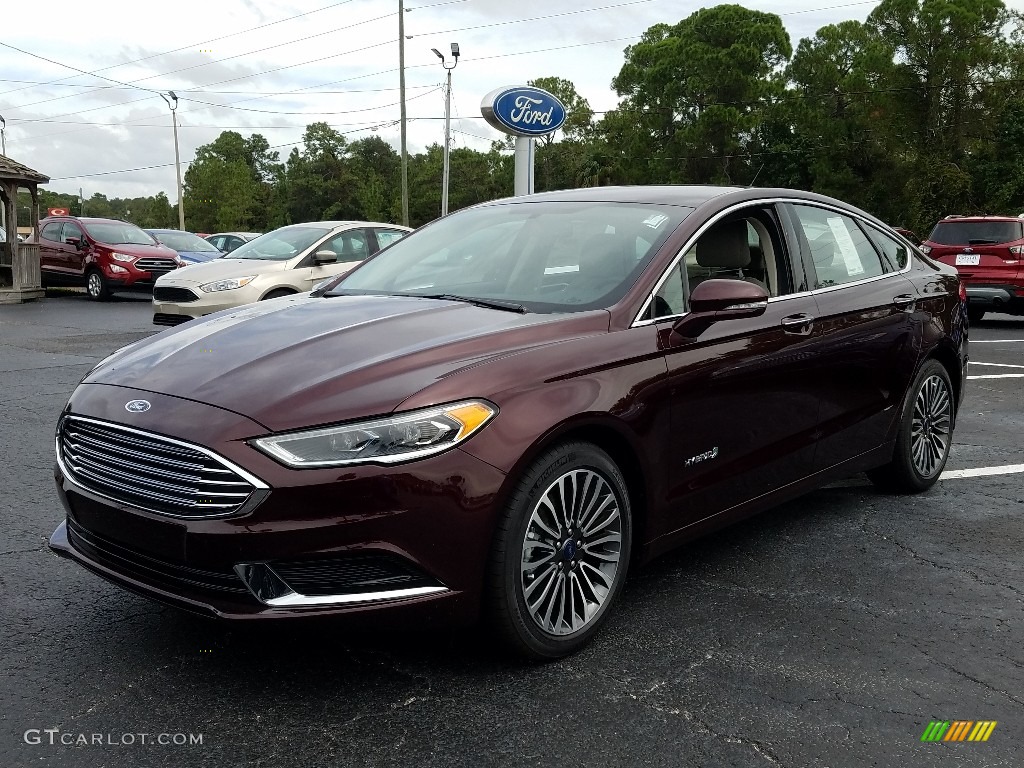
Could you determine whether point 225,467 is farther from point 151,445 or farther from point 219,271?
point 219,271

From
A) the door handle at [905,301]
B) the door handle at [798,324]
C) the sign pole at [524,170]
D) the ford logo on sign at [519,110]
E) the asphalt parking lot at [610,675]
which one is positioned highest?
the ford logo on sign at [519,110]

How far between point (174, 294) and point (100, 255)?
10.4 m

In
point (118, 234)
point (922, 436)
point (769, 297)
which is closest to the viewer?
point (769, 297)

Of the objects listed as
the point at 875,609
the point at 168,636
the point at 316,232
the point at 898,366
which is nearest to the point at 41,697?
the point at 168,636

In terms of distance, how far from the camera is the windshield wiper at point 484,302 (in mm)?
3763

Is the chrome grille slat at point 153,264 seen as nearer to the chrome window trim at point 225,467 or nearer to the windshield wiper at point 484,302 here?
the windshield wiper at point 484,302

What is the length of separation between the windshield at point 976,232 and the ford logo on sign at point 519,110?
662 cm

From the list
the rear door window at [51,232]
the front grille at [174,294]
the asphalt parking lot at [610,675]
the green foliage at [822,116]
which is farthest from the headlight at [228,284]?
the green foliage at [822,116]

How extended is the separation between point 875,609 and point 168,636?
2649mm

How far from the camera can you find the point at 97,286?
21469 mm

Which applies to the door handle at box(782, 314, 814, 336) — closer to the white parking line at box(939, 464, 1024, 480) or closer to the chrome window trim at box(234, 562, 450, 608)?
the white parking line at box(939, 464, 1024, 480)

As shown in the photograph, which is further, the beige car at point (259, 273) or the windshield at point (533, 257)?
the beige car at point (259, 273)
